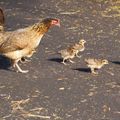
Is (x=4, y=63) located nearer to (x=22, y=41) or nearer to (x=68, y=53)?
(x=22, y=41)

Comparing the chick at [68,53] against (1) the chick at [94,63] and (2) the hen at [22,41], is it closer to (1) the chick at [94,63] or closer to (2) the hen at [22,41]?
(1) the chick at [94,63]

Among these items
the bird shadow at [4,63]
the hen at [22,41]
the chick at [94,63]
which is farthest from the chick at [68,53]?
the bird shadow at [4,63]

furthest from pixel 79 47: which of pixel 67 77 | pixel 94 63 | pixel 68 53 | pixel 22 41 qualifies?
pixel 22 41

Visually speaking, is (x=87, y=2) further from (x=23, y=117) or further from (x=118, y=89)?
(x=23, y=117)

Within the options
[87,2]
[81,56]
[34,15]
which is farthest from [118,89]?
[87,2]

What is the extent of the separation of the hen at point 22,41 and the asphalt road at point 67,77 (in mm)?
357

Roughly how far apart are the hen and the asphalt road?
0.36 metres

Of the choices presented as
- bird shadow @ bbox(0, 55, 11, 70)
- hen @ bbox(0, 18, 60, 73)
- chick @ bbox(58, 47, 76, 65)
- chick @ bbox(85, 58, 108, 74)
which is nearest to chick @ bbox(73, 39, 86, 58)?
chick @ bbox(58, 47, 76, 65)

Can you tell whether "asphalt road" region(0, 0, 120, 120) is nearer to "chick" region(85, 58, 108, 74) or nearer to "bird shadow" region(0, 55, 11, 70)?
"bird shadow" region(0, 55, 11, 70)

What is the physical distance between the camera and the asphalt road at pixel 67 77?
23.3 feet

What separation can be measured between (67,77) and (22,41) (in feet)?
3.23

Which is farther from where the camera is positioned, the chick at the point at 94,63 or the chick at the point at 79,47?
the chick at the point at 79,47

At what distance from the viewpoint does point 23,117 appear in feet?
22.6

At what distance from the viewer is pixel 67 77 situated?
27.3ft
